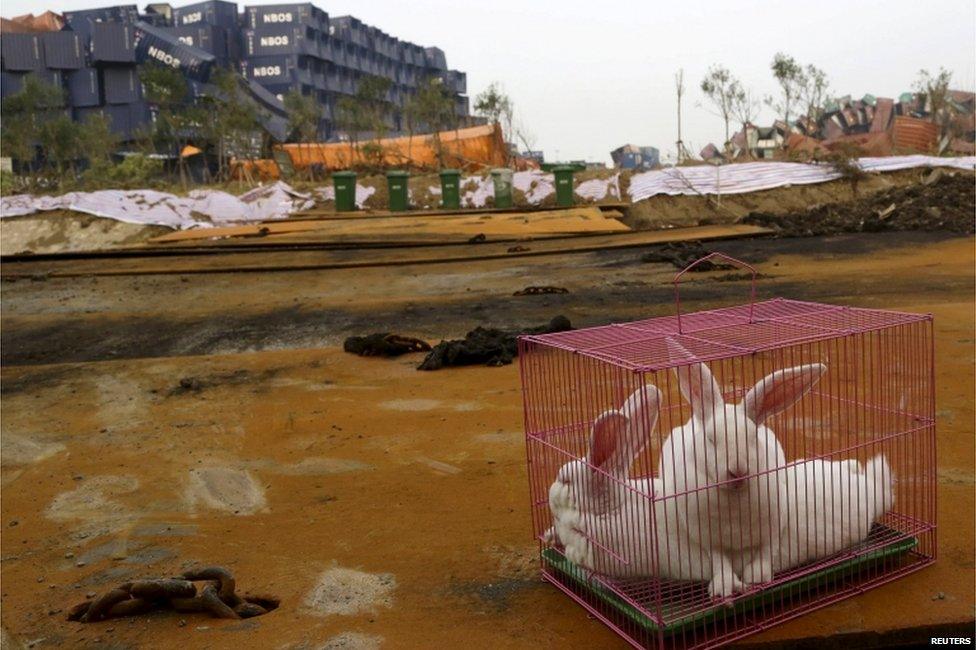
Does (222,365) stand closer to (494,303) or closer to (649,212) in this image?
(494,303)

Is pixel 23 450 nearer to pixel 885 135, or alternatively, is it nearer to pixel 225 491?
pixel 225 491

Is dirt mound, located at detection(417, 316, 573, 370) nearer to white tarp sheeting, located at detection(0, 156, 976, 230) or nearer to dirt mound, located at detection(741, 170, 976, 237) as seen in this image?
dirt mound, located at detection(741, 170, 976, 237)

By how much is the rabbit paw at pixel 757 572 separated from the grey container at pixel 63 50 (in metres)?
57.4

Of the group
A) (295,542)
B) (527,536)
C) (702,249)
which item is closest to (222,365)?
(295,542)

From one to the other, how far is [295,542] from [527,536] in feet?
3.45

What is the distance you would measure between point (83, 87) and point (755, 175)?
141 ft

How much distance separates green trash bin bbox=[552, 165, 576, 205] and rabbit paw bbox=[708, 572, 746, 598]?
21.3 meters

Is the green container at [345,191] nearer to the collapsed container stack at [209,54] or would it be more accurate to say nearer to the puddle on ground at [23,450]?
the collapsed container stack at [209,54]

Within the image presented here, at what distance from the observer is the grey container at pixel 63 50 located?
5288 centimetres

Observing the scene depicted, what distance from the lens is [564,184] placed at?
2409 cm

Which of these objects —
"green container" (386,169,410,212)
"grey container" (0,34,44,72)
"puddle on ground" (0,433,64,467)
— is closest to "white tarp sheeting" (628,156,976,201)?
"green container" (386,169,410,212)

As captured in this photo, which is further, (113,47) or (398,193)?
(113,47)

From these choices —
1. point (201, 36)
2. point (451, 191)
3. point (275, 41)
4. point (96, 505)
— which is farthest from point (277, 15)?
point (96, 505)

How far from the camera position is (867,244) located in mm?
15594
